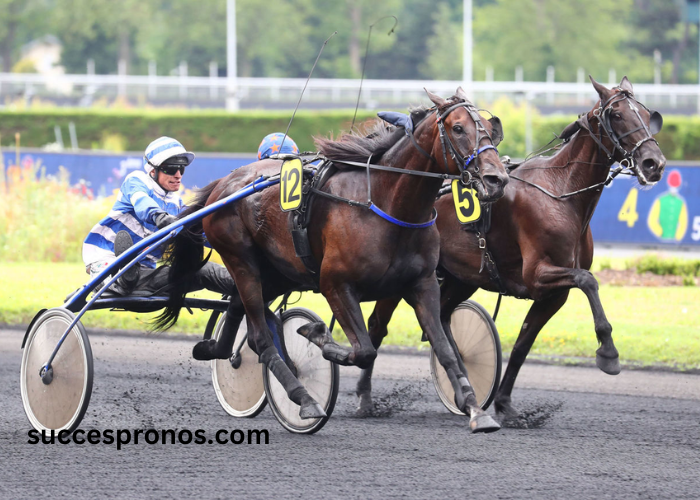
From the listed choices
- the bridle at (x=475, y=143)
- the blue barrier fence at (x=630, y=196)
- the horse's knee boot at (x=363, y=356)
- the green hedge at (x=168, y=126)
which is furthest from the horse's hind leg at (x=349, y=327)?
the green hedge at (x=168, y=126)

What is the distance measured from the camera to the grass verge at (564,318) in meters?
8.47

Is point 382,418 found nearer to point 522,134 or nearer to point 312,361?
point 312,361

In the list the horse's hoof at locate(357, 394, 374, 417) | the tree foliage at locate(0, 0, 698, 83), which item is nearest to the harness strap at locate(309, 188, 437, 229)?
the horse's hoof at locate(357, 394, 374, 417)

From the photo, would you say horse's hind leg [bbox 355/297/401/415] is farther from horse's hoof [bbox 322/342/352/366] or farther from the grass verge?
the grass verge

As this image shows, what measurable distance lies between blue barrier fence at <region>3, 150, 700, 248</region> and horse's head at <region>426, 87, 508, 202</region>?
10108 millimetres

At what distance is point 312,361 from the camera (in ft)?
18.4

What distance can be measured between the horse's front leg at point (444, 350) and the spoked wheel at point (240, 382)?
148 centimetres

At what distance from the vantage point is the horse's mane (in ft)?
16.4

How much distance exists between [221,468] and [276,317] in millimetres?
1370

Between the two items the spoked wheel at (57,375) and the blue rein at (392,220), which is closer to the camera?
the blue rein at (392,220)

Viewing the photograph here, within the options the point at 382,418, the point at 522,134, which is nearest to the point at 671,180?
the point at 522,134

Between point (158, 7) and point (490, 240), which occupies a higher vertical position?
point (158, 7)

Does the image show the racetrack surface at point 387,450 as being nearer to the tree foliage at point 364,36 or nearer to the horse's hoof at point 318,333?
the horse's hoof at point 318,333

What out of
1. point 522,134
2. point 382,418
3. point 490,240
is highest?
point 522,134
